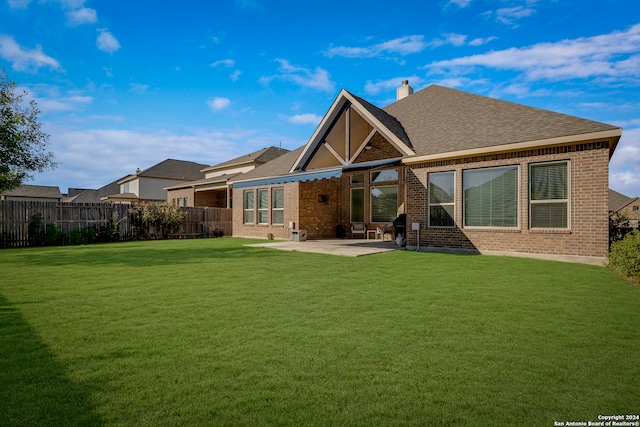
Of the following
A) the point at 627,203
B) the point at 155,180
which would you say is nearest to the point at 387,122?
the point at 155,180

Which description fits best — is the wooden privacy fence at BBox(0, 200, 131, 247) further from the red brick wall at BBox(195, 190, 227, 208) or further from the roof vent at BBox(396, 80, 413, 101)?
the roof vent at BBox(396, 80, 413, 101)

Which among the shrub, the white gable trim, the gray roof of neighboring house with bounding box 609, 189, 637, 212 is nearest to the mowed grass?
the shrub

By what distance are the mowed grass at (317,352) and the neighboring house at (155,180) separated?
3945 centimetres

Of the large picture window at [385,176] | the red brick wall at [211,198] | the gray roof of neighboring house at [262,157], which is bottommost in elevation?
the red brick wall at [211,198]

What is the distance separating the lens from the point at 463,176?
42.6 feet

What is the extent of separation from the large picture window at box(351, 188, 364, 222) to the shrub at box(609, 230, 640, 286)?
39.8 ft

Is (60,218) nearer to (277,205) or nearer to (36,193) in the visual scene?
(277,205)

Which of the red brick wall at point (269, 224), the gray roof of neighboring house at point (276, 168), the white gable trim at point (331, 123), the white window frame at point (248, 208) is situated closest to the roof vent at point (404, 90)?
the gray roof of neighboring house at point (276, 168)

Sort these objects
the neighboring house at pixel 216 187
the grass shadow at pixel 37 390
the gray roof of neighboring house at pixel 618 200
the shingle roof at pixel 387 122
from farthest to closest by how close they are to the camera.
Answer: the gray roof of neighboring house at pixel 618 200
the neighboring house at pixel 216 187
the shingle roof at pixel 387 122
the grass shadow at pixel 37 390

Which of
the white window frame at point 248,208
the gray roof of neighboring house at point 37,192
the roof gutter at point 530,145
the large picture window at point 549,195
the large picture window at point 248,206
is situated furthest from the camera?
the gray roof of neighboring house at point 37,192

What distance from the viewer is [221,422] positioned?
8.17 ft

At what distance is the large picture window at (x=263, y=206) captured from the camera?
21.6 metres

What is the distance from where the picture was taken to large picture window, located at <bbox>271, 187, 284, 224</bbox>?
67.6 ft

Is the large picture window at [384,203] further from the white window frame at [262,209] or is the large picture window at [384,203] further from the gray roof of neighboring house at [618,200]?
the gray roof of neighboring house at [618,200]
